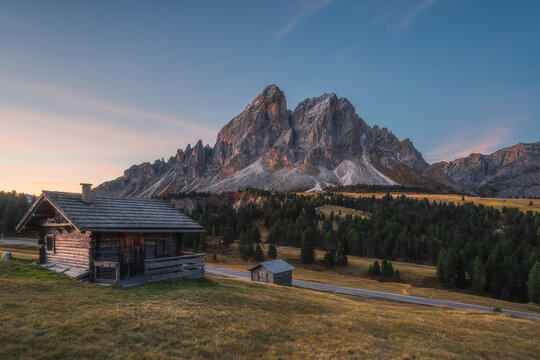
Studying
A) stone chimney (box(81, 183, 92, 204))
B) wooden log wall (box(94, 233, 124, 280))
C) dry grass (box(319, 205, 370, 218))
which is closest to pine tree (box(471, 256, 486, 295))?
dry grass (box(319, 205, 370, 218))

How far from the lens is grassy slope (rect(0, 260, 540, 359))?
32.1ft

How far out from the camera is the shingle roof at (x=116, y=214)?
66.4ft

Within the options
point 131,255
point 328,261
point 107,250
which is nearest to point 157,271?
point 131,255

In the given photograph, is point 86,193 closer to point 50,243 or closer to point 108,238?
point 108,238

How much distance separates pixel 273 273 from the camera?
4438 cm

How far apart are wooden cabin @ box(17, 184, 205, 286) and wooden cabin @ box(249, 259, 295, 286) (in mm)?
21390

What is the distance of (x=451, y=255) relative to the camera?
251 ft

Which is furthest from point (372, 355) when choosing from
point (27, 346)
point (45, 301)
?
point (45, 301)

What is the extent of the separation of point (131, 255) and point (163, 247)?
10.0 feet

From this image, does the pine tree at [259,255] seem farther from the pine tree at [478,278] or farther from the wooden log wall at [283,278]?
the pine tree at [478,278]

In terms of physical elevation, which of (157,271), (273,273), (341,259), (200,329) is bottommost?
(341,259)

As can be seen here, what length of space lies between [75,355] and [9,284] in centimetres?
1089

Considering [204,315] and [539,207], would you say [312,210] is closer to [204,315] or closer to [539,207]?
[204,315]

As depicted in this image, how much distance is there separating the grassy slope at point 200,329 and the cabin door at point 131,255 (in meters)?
3.64
